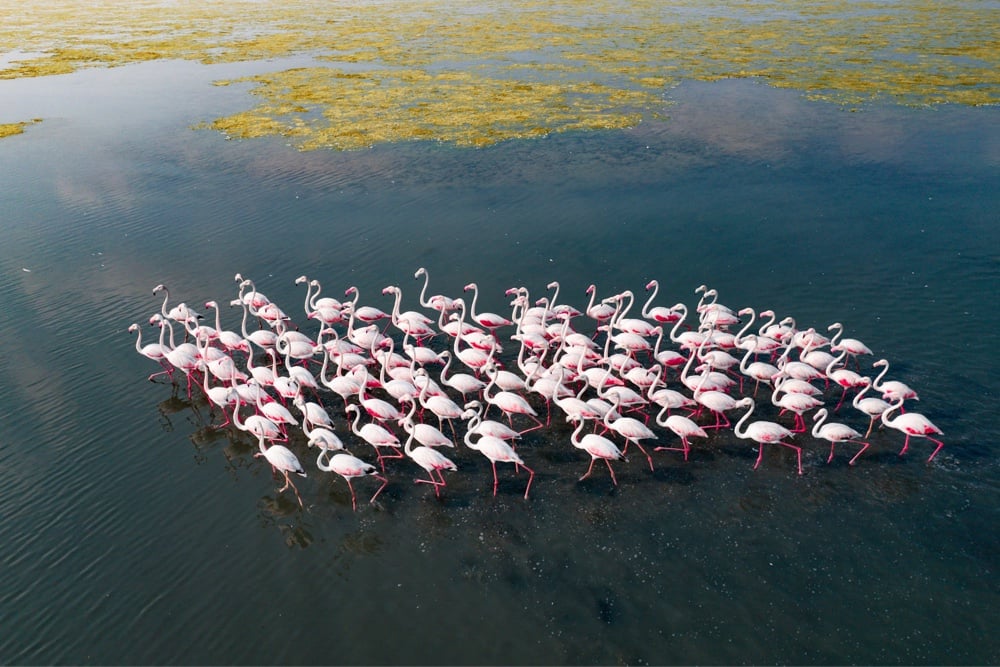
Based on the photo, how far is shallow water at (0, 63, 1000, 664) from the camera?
11938 mm

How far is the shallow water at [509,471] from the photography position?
11.9 metres

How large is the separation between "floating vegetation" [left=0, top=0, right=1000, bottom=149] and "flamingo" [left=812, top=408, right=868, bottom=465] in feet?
84.6

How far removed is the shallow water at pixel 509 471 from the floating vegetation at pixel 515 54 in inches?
390

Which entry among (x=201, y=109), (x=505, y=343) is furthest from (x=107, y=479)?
(x=201, y=109)

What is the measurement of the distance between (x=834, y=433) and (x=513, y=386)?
25.6ft

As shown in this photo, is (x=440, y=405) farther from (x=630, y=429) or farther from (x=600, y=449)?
(x=630, y=429)

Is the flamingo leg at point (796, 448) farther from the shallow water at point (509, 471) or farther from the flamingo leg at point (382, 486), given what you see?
the flamingo leg at point (382, 486)

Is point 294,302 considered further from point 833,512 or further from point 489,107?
point 489,107

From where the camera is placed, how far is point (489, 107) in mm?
42344

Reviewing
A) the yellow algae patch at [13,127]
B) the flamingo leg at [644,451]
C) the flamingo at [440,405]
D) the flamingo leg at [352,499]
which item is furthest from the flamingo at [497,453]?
the yellow algae patch at [13,127]

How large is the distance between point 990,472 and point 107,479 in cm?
2024

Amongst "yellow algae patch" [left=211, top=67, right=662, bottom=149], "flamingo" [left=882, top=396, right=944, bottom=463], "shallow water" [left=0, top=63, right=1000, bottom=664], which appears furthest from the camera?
"yellow algae patch" [left=211, top=67, right=662, bottom=149]

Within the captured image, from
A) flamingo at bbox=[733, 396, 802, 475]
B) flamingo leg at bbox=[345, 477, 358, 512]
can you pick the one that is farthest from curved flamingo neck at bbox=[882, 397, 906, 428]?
flamingo leg at bbox=[345, 477, 358, 512]

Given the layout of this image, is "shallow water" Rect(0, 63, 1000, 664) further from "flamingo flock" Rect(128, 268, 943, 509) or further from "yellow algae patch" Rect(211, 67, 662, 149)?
"yellow algae patch" Rect(211, 67, 662, 149)
